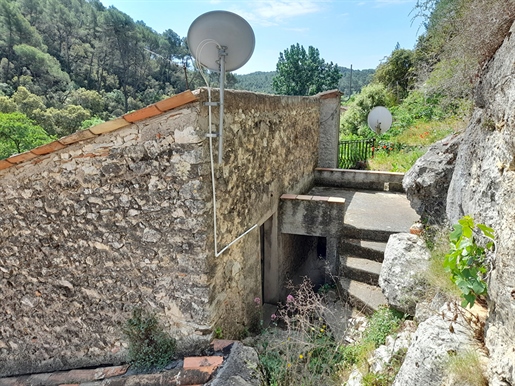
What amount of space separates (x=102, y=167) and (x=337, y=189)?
19.5 ft

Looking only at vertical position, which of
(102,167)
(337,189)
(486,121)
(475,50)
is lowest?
(337,189)

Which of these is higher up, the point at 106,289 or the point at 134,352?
the point at 106,289

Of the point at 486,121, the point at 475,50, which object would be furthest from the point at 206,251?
the point at 475,50

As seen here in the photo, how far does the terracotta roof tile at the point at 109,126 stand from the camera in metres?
2.95

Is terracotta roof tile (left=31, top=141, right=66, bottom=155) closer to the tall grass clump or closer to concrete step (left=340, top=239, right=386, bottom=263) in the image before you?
the tall grass clump

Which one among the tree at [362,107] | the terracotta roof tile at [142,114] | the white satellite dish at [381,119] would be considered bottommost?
the terracotta roof tile at [142,114]

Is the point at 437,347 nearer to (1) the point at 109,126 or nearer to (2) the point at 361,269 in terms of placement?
(2) the point at 361,269

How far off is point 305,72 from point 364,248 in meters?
36.4

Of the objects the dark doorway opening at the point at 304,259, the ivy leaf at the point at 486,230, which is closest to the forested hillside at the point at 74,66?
the dark doorway opening at the point at 304,259

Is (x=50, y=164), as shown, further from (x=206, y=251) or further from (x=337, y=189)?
(x=337, y=189)

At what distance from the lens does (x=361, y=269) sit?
4.91 m

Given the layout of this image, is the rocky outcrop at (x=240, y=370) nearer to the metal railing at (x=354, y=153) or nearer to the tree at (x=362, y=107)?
the metal railing at (x=354, y=153)

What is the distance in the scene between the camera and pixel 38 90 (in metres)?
36.2

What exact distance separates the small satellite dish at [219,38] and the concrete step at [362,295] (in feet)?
11.5
